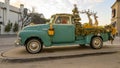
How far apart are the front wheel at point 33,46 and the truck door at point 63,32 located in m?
0.80

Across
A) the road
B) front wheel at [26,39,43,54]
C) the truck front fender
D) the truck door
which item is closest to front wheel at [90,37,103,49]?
the truck door

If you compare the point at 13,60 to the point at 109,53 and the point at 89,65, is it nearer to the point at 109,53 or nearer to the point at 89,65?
the point at 89,65

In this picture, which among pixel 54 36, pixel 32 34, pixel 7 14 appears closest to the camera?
pixel 32 34

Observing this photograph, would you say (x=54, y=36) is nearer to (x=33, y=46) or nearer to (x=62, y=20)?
(x=62, y=20)

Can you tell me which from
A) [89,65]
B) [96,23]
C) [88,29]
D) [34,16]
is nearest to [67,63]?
[89,65]

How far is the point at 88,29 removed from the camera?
12.5m

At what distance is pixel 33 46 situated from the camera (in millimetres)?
11312

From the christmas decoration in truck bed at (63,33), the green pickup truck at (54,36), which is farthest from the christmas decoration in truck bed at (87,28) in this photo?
the green pickup truck at (54,36)

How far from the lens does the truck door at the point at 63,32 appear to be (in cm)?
1167

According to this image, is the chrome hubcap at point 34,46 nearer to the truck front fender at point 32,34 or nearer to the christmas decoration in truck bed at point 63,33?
the christmas decoration in truck bed at point 63,33

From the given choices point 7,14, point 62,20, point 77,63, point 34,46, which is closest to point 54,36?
point 62,20

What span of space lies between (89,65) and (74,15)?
4.89 metres

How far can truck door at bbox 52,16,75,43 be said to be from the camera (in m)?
11.7

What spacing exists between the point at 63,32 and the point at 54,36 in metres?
0.48
